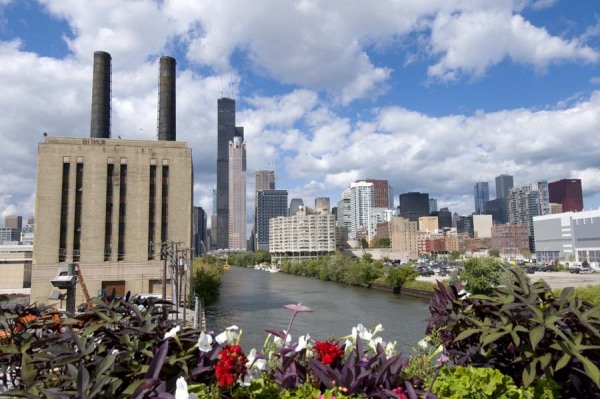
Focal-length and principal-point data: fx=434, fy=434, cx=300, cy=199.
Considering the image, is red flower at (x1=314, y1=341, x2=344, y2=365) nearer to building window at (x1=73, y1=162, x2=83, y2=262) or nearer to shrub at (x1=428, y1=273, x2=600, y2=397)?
shrub at (x1=428, y1=273, x2=600, y2=397)

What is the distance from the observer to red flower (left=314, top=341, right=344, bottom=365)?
122 inches

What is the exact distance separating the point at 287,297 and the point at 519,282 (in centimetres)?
5894

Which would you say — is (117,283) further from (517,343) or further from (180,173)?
(517,343)

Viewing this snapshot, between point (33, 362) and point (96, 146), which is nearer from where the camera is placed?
point (33, 362)

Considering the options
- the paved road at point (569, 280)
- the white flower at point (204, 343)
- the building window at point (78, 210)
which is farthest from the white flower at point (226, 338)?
the paved road at point (569, 280)

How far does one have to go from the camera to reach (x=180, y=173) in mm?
51906

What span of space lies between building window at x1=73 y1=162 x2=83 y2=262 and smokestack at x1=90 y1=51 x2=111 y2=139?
2567 centimetres

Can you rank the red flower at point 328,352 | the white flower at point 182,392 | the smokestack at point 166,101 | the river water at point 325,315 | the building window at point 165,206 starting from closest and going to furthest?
the white flower at point 182,392 → the red flower at point 328,352 → the river water at point 325,315 → the building window at point 165,206 → the smokestack at point 166,101

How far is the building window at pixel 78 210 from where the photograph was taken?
155 ft

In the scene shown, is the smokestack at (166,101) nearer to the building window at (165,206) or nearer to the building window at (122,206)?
the building window at (165,206)

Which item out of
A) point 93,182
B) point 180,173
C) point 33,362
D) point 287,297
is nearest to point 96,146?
point 93,182

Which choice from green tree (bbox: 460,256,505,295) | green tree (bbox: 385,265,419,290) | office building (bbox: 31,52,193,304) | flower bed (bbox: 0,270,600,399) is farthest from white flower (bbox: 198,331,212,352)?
green tree (bbox: 385,265,419,290)

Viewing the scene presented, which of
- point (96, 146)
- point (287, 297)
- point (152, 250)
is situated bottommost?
point (287, 297)

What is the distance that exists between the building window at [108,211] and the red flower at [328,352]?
50056 mm
